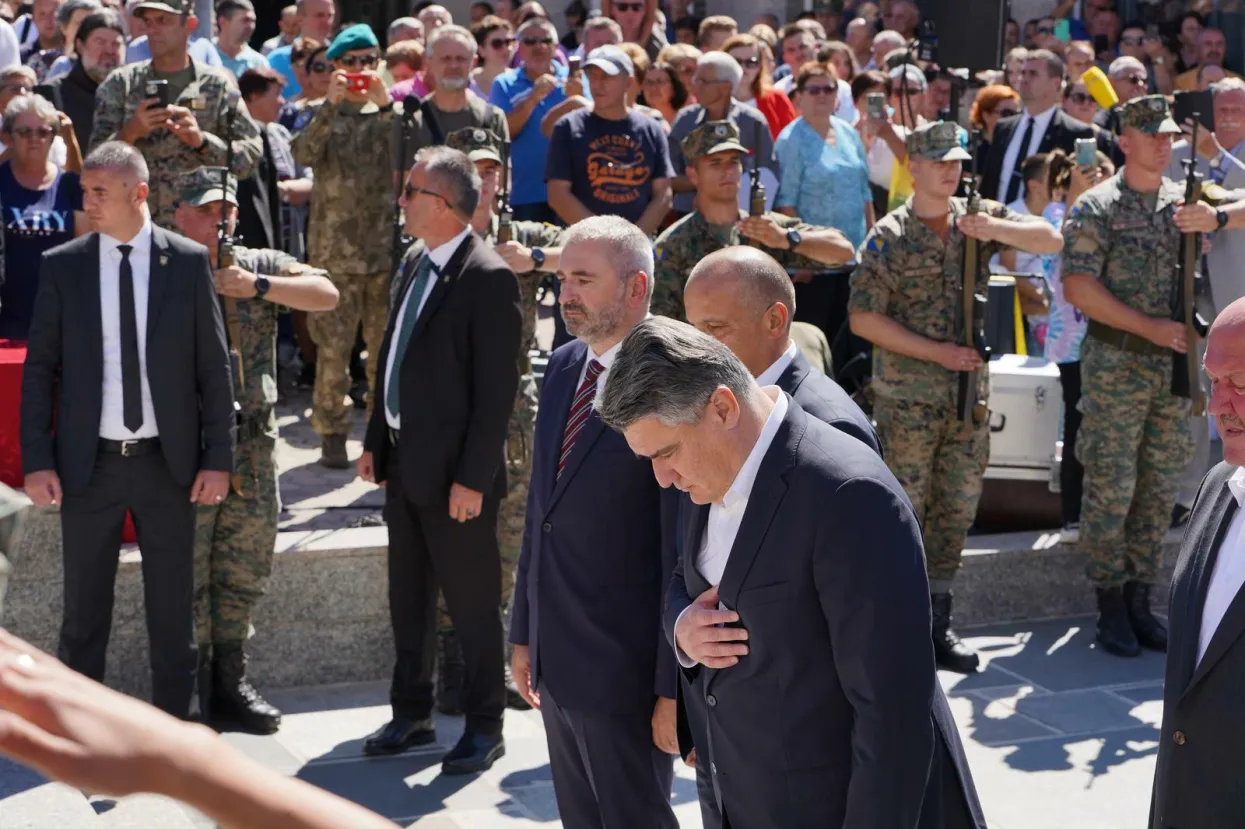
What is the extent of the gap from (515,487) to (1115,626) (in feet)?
9.46

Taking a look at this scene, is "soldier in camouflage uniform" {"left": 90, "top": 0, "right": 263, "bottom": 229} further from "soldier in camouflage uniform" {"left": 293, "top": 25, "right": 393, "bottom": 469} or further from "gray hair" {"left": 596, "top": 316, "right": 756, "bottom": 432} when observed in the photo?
"gray hair" {"left": 596, "top": 316, "right": 756, "bottom": 432}

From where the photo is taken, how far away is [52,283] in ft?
19.3

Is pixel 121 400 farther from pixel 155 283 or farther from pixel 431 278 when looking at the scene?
pixel 431 278

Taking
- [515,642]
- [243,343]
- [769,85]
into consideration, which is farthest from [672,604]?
[769,85]

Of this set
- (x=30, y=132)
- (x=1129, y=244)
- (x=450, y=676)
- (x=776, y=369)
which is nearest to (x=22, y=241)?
(x=30, y=132)

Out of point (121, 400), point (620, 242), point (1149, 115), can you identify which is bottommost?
point (121, 400)

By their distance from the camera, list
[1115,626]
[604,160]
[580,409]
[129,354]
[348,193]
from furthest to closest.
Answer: [604,160] → [348,193] → [1115,626] → [129,354] → [580,409]

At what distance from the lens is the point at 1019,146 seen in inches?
423

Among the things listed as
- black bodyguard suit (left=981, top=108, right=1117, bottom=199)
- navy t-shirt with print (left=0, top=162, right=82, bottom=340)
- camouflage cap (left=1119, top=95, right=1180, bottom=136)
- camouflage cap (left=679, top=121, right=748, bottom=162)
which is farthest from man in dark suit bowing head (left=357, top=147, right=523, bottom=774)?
black bodyguard suit (left=981, top=108, right=1117, bottom=199)

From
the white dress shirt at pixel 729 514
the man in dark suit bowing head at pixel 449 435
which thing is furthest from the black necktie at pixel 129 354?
the white dress shirt at pixel 729 514

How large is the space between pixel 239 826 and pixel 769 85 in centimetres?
1020

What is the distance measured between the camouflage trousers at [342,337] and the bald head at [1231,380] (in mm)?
5492

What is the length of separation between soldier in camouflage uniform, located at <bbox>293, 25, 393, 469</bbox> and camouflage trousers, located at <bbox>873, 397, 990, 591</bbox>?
115 inches

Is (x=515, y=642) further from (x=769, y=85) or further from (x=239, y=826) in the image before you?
(x=769, y=85)
